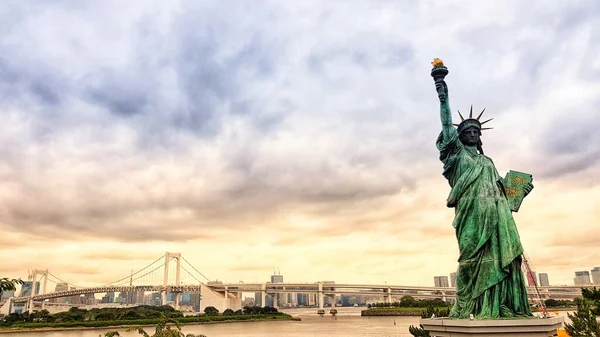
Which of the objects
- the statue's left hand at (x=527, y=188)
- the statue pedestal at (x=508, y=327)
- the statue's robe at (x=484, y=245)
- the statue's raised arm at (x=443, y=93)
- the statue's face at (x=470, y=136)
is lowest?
the statue pedestal at (x=508, y=327)

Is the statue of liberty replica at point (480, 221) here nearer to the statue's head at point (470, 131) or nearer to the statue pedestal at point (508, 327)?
the statue's head at point (470, 131)

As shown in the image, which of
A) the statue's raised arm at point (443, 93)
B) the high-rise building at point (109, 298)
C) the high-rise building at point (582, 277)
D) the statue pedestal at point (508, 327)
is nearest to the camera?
the statue pedestal at point (508, 327)

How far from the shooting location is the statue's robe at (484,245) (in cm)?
988

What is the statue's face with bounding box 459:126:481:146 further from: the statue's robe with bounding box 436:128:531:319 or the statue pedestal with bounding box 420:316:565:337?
the statue pedestal with bounding box 420:316:565:337

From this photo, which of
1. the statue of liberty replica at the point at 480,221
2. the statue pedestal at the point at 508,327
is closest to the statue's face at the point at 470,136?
the statue of liberty replica at the point at 480,221

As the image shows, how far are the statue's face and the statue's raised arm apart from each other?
1.85 feet

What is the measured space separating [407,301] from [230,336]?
40.1m

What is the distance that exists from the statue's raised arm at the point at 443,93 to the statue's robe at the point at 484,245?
18 cm

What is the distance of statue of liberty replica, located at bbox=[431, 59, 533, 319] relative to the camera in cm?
989

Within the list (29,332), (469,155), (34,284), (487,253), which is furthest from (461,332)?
(34,284)

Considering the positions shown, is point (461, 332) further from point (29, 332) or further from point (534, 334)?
point (29, 332)

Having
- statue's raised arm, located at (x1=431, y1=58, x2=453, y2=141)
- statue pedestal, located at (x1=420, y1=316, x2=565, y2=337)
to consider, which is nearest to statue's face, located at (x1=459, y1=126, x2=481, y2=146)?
statue's raised arm, located at (x1=431, y1=58, x2=453, y2=141)

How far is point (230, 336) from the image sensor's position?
113ft

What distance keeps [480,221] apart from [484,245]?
530 mm
